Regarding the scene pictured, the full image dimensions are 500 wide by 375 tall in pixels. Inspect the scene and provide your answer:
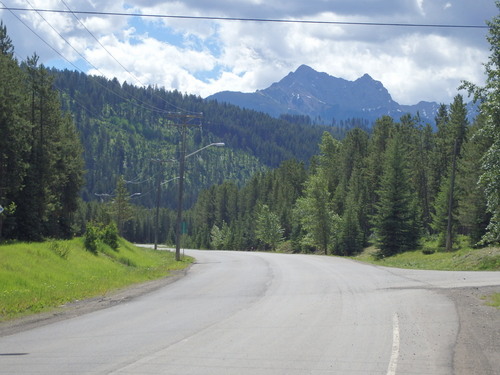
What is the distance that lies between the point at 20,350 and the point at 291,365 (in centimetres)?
494

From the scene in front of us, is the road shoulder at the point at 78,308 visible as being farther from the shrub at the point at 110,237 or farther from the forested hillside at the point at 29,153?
the shrub at the point at 110,237

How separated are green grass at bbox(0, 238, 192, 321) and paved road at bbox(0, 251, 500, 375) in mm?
2287

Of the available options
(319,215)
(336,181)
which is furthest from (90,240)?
(336,181)

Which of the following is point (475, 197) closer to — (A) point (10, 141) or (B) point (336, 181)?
(A) point (10, 141)

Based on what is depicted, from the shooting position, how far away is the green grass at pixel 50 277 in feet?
55.4

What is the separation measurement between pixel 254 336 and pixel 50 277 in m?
14.2

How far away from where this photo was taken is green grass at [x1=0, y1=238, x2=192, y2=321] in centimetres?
1689

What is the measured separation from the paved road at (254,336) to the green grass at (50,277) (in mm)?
2287

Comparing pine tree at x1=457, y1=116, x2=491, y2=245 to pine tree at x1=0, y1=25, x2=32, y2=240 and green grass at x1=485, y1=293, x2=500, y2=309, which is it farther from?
pine tree at x1=0, y1=25, x2=32, y2=240

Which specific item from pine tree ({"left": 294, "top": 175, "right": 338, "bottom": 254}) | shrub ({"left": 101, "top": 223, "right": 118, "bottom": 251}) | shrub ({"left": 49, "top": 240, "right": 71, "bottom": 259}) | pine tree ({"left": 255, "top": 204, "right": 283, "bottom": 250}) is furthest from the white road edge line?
pine tree ({"left": 255, "top": 204, "right": 283, "bottom": 250})

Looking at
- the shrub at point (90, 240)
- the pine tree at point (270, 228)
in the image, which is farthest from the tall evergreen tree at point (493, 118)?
the pine tree at point (270, 228)

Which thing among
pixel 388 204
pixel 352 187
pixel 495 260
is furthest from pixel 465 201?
pixel 352 187

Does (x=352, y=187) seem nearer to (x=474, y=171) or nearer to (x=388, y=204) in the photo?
(x=388, y=204)

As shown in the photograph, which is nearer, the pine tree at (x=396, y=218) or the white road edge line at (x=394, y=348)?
the white road edge line at (x=394, y=348)
